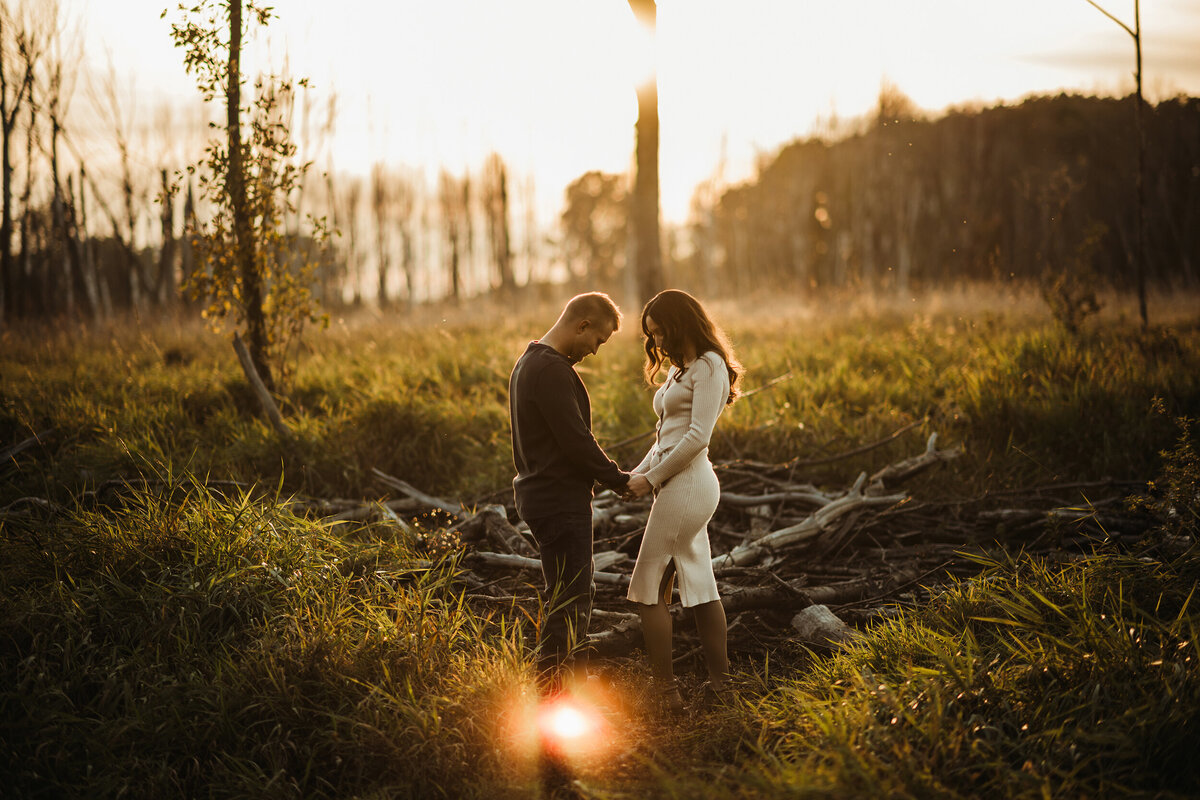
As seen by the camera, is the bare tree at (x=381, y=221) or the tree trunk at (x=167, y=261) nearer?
the tree trunk at (x=167, y=261)

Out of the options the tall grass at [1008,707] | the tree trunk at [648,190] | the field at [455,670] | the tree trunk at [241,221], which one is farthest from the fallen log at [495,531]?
the tree trunk at [648,190]

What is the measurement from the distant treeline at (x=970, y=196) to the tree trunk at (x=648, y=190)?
45.6ft

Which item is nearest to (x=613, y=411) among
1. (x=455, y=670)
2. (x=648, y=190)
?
(x=455, y=670)

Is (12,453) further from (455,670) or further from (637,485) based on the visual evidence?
(637,485)

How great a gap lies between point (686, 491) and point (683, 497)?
3cm

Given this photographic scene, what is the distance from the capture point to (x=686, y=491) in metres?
3.71

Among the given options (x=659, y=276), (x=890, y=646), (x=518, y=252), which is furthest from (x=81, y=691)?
(x=518, y=252)

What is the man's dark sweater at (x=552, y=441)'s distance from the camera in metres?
3.53

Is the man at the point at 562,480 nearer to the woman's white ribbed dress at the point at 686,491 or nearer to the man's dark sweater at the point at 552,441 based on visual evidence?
the man's dark sweater at the point at 552,441

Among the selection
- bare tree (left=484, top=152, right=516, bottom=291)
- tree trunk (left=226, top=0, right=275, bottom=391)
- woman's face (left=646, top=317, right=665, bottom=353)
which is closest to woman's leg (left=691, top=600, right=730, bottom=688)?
woman's face (left=646, top=317, right=665, bottom=353)

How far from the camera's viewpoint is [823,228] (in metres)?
50.5

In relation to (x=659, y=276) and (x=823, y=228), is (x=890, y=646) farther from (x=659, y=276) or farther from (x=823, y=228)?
(x=823, y=228)

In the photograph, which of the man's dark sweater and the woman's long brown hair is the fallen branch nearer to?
the man's dark sweater

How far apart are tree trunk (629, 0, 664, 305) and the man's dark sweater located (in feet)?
23.7
